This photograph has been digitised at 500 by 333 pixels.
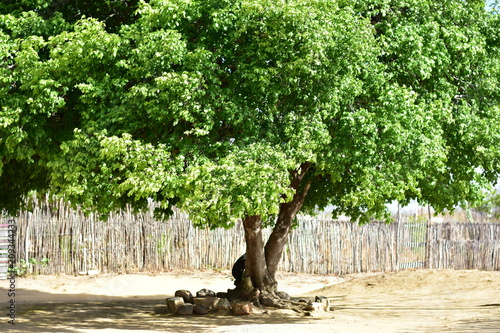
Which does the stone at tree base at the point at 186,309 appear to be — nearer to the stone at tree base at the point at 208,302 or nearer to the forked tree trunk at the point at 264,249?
the stone at tree base at the point at 208,302

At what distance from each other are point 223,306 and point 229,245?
9.09 meters

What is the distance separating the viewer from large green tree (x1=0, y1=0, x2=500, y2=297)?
32.8ft

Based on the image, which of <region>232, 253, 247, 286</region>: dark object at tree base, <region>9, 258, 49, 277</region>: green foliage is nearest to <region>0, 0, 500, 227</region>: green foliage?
<region>232, 253, 247, 286</region>: dark object at tree base

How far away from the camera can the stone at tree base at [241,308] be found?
43.1 ft

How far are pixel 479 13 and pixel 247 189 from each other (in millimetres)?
6330

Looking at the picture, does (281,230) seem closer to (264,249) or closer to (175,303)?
(264,249)

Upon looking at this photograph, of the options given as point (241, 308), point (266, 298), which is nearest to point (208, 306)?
point (241, 308)

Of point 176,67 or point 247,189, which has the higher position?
point 176,67

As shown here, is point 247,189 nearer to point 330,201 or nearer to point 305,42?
point 305,42

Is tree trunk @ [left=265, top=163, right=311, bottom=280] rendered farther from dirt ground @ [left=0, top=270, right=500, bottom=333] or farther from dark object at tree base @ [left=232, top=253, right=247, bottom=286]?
dirt ground @ [left=0, top=270, right=500, bottom=333]

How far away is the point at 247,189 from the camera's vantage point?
9586 mm

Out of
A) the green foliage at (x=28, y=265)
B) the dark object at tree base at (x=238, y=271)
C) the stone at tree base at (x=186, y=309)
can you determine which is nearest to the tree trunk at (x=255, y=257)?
the dark object at tree base at (x=238, y=271)

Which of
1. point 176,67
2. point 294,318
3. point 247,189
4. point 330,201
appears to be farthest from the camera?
point 330,201

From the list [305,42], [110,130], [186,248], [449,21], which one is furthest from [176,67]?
[186,248]
